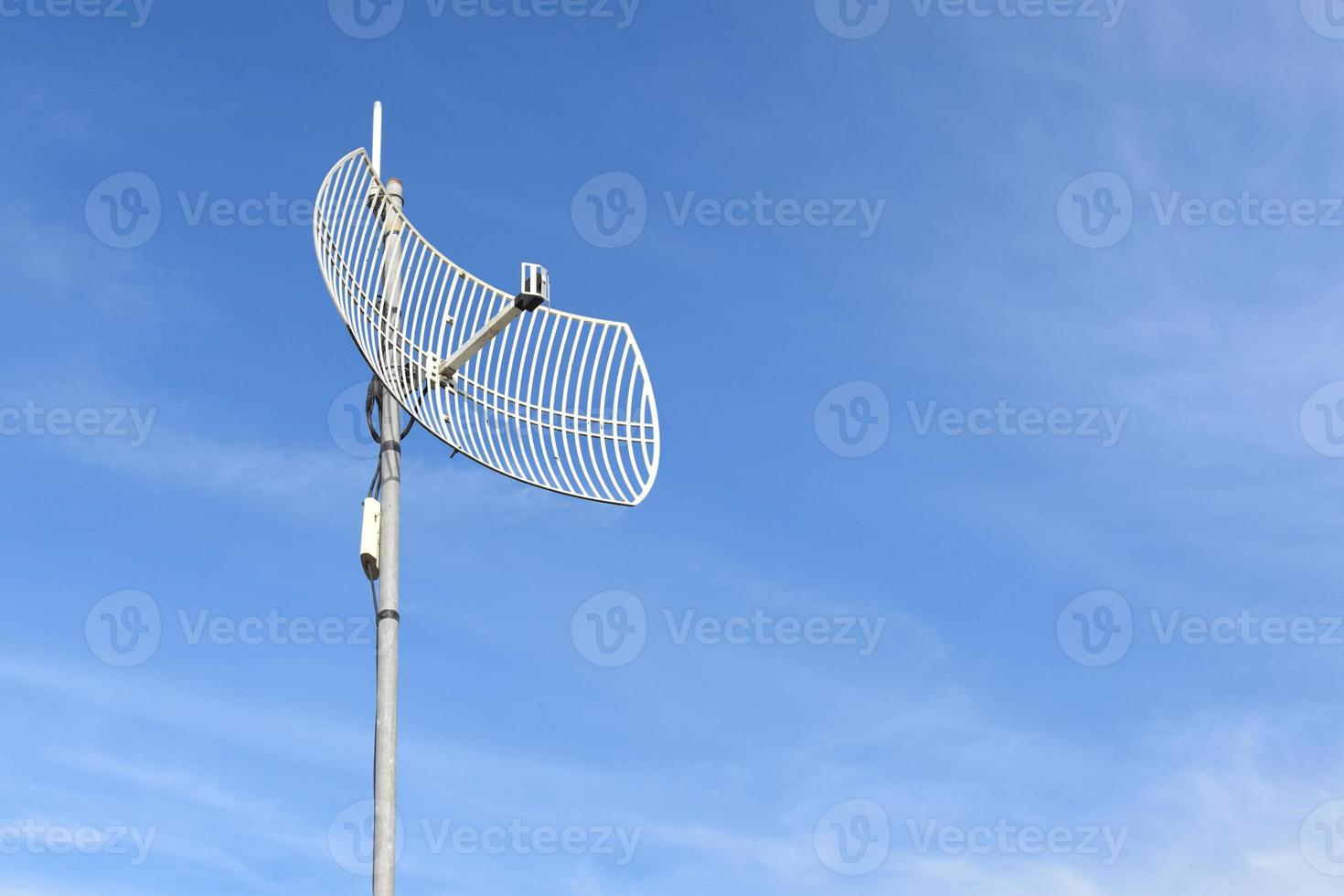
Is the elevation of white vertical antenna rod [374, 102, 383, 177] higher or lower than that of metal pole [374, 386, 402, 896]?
higher

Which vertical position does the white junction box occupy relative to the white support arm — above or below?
below

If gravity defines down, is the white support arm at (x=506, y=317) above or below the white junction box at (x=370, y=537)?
above

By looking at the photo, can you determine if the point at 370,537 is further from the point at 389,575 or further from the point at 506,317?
the point at 506,317

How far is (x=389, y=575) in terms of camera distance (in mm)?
12500

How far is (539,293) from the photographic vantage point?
13.2 m

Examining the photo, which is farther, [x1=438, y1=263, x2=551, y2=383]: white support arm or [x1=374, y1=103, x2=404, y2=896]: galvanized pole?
[x1=438, y1=263, x2=551, y2=383]: white support arm

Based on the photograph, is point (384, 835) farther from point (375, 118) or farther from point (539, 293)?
point (375, 118)

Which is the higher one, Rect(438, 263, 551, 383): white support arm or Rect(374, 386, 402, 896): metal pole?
Rect(438, 263, 551, 383): white support arm

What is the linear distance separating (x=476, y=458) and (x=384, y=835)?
329 cm

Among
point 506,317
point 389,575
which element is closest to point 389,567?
point 389,575

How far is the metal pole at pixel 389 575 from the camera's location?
11547 mm

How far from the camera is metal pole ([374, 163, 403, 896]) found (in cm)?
1155

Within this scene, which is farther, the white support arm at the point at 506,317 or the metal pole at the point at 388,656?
the white support arm at the point at 506,317

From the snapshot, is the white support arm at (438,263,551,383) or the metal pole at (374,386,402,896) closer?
the metal pole at (374,386,402,896)
